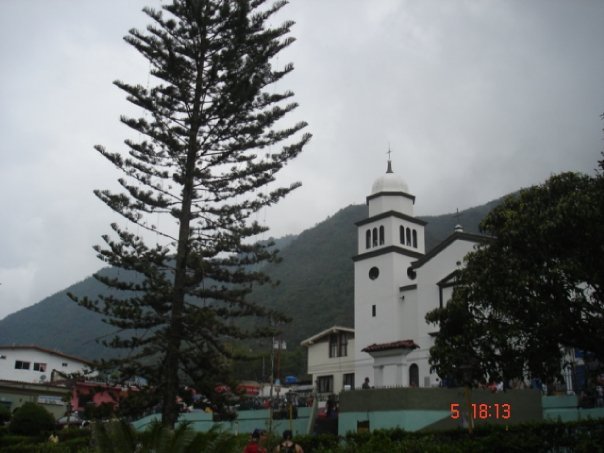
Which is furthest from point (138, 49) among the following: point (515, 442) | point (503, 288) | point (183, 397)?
point (515, 442)

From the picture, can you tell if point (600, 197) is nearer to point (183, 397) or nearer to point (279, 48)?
point (279, 48)

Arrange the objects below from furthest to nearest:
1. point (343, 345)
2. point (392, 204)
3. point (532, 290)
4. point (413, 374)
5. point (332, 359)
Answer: point (332, 359), point (343, 345), point (392, 204), point (413, 374), point (532, 290)

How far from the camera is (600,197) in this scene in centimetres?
1271

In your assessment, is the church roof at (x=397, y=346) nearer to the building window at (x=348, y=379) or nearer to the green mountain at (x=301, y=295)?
the building window at (x=348, y=379)

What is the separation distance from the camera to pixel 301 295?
238 feet

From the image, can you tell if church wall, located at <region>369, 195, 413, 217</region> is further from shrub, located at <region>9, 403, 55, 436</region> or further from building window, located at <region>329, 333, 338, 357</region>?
shrub, located at <region>9, 403, 55, 436</region>

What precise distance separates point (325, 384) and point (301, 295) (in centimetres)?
3549

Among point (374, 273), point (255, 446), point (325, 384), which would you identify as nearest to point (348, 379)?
point (325, 384)

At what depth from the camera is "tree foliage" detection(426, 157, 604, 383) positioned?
1299 cm

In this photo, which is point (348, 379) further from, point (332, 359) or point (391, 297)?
point (391, 297)

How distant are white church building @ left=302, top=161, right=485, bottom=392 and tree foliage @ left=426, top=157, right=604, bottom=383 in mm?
13620

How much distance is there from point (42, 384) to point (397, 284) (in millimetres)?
22528

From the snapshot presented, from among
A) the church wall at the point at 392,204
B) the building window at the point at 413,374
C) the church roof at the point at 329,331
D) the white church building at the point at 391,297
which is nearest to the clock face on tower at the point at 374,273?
the white church building at the point at 391,297

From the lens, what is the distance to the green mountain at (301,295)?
66.6 m
